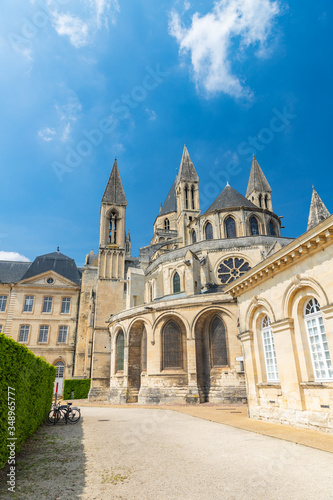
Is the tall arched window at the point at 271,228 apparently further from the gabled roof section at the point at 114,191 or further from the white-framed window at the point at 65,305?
the white-framed window at the point at 65,305

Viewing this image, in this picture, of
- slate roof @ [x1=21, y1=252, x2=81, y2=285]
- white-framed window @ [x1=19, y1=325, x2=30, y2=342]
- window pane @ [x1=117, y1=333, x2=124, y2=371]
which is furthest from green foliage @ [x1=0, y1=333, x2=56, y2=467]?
slate roof @ [x1=21, y1=252, x2=81, y2=285]

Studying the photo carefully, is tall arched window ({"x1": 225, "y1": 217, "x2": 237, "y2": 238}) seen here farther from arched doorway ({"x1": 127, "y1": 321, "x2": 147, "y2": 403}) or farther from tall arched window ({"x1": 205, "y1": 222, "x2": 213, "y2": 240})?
arched doorway ({"x1": 127, "y1": 321, "x2": 147, "y2": 403})

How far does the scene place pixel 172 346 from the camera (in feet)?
64.0

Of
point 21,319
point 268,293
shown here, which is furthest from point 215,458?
point 21,319

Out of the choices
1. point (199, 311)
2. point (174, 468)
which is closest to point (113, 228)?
point (199, 311)

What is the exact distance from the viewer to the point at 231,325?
18.0 meters

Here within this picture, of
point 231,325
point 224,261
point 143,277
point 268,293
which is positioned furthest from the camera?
point 143,277

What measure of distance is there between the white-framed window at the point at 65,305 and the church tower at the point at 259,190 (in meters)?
25.3

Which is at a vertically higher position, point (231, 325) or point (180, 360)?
point (231, 325)

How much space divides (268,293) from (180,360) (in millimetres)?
10179

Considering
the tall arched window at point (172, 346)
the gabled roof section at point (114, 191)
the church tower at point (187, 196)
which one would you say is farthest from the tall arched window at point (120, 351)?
the gabled roof section at point (114, 191)

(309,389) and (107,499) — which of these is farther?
(309,389)

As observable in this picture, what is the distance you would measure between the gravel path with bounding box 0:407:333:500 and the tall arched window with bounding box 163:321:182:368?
1075cm

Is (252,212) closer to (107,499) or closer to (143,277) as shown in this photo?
(143,277)
